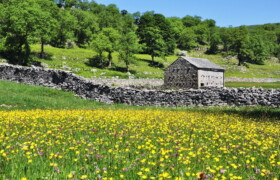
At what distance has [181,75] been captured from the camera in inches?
2158

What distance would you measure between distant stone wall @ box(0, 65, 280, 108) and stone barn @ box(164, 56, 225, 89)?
28096mm

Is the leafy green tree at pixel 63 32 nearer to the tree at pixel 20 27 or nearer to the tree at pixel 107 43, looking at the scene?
the tree at pixel 107 43

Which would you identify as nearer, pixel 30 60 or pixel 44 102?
pixel 44 102

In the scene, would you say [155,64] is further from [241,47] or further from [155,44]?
[241,47]

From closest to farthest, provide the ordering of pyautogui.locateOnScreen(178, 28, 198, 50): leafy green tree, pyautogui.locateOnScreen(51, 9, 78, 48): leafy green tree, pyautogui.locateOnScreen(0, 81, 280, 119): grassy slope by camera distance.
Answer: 1. pyautogui.locateOnScreen(0, 81, 280, 119): grassy slope
2. pyautogui.locateOnScreen(51, 9, 78, 48): leafy green tree
3. pyautogui.locateOnScreen(178, 28, 198, 50): leafy green tree

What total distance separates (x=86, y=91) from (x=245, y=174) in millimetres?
Answer: 22775

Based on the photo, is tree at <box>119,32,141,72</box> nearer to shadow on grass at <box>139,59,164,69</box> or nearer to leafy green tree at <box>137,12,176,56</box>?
leafy green tree at <box>137,12,176,56</box>

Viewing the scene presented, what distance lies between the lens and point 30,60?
54.5m

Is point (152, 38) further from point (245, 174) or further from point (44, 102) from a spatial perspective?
point (245, 174)

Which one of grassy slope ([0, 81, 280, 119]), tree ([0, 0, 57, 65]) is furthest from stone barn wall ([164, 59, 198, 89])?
grassy slope ([0, 81, 280, 119])

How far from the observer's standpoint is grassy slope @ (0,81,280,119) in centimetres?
1800

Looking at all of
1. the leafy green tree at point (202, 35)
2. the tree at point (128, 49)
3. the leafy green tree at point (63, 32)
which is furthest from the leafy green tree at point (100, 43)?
the leafy green tree at point (202, 35)

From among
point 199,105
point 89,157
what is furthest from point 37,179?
point 199,105

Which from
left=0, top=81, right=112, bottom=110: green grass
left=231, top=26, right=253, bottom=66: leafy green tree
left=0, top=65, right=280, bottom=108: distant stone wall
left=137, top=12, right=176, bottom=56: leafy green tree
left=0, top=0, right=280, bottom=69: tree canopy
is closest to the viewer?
left=0, top=81, right=112, bottom=110: green grass
